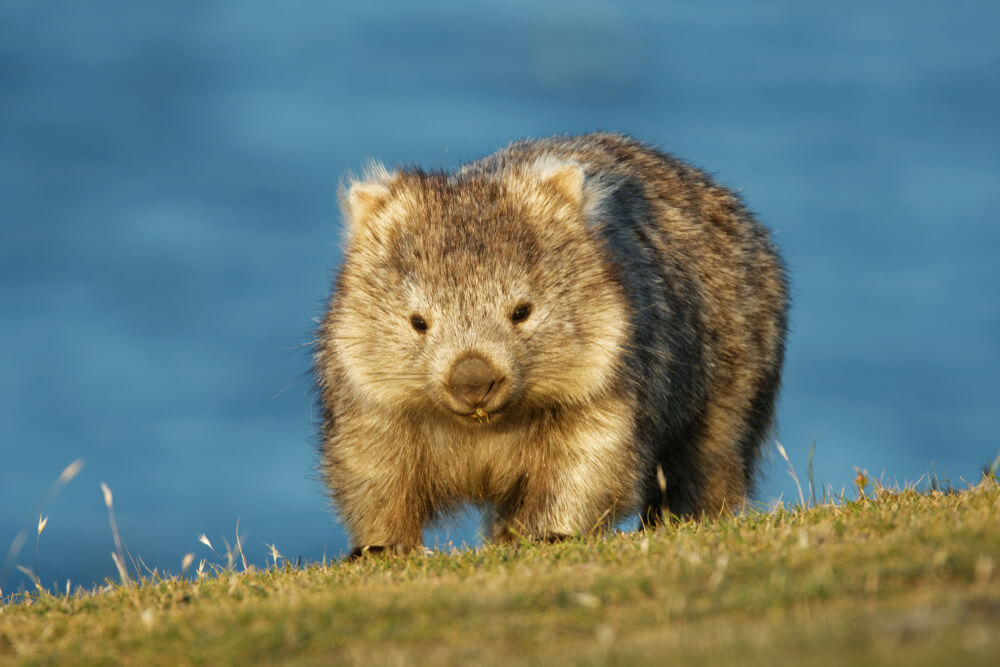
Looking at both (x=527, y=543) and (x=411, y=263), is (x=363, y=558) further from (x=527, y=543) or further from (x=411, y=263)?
(x=411, y=263)

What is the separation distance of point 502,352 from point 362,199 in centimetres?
166

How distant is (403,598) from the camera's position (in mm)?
4770

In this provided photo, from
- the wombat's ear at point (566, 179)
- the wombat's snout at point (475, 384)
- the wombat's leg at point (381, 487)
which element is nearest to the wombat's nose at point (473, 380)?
the wombat's snout at point (475, 384)

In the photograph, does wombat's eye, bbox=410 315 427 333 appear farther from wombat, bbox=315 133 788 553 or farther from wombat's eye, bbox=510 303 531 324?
wombat's eye, bbox=510 303 531 324

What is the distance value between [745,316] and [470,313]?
330cm

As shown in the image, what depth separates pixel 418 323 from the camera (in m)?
7.07

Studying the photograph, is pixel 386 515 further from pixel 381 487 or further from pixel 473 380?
pixel 473 380

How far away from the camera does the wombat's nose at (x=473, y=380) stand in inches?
261

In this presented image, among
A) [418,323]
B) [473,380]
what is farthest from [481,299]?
[473,380]

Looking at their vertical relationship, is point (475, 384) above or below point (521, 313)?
below

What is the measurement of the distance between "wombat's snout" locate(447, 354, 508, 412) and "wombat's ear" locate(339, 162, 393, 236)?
152 centimetres

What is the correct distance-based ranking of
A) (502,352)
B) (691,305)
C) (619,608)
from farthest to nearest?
1. (691,305)
2. (502,352)
3. (619,608)

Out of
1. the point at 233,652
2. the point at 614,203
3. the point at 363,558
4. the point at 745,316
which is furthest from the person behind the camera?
the point at 745,316

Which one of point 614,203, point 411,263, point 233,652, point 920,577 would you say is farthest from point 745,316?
point 233,652
